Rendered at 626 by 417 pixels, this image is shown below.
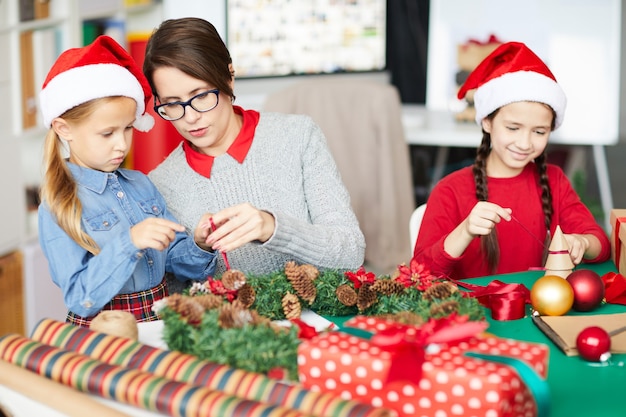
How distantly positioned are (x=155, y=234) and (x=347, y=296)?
1.09 feet

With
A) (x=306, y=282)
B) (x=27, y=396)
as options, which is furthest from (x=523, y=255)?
(x=27, y=396)

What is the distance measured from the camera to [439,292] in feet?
4.52

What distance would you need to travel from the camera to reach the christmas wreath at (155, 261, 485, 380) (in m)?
1.13

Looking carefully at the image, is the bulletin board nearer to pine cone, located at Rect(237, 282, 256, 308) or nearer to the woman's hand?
the woman's hand

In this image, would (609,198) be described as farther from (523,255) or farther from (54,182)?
(54,182)

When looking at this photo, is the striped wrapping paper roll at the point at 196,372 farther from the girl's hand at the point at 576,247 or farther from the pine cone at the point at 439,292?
the girl's hand at the point at 576,247

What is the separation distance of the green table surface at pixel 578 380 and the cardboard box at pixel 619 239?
1.29 feet

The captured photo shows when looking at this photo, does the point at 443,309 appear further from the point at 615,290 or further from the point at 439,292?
the point at 615,290

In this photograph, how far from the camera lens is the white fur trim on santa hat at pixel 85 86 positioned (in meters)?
1.57

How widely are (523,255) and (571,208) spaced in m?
0.16

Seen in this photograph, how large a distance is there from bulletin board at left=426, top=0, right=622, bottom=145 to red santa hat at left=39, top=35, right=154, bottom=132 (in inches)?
113

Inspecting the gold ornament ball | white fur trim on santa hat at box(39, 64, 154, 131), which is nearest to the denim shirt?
white fur trim on santa hat at box(39, 64, 154, 131)

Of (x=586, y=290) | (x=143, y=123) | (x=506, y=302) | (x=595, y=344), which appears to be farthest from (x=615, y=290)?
(x=143, y=123)

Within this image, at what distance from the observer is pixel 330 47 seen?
439 centimetres
